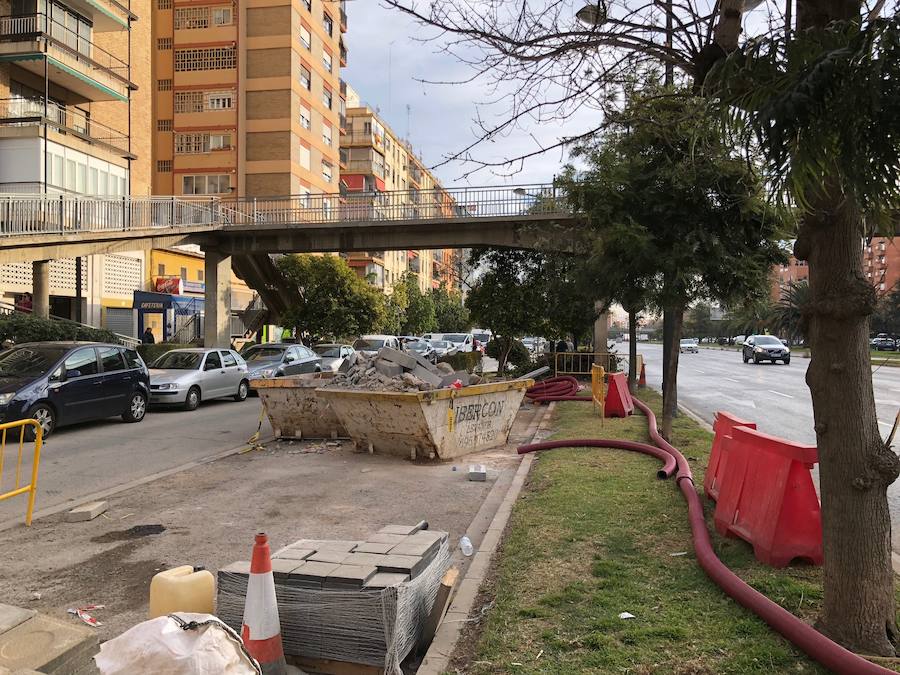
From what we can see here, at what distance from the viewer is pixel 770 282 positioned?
12.0 meters

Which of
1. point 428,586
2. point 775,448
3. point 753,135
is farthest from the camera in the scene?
point 775,448

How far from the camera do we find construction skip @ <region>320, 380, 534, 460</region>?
31.9 feet

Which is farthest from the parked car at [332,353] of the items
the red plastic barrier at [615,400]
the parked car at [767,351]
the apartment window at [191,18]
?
the apartment window at [191,18]

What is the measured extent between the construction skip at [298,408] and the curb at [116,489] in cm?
85

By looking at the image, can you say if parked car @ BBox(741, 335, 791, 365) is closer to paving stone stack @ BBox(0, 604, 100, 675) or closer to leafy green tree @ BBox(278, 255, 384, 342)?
leafy green tree @ BBox(278, 255, 384, 342)

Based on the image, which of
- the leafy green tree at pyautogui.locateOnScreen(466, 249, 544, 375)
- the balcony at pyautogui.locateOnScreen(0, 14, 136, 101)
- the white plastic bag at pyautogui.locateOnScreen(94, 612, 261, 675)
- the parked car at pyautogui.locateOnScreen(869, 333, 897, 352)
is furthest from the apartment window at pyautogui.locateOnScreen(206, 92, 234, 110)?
the parked car at pyautogui.locateOnScreen(869, 333, 897, 352)

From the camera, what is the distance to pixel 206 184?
48.7 m

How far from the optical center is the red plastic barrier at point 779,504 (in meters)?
4.80

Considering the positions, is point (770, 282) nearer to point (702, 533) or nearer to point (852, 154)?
point (702, 533)

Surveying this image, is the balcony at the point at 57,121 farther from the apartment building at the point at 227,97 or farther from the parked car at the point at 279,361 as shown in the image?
the apartment building at the point at 227,97

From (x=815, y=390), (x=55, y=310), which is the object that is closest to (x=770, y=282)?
(x=815, y=390)

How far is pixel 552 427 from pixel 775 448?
339 inches

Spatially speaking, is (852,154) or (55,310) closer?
(852,154)

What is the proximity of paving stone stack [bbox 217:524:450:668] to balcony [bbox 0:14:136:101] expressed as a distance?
94.4 feet
